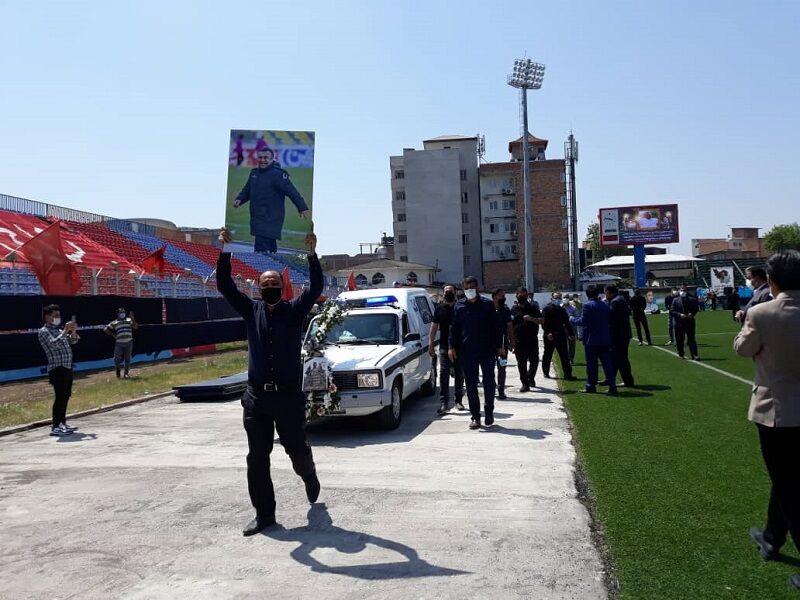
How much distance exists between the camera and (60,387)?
1062cm

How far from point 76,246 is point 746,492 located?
89.7 feet

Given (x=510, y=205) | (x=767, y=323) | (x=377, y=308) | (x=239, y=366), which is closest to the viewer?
(x=767, y=323)

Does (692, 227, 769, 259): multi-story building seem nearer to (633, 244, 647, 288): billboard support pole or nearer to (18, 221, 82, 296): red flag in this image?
(633, 244, 647, 288): billboard support pole

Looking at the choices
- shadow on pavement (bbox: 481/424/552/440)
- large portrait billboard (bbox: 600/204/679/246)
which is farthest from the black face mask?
large portrait billboard (bbox: 600/204/679/246)

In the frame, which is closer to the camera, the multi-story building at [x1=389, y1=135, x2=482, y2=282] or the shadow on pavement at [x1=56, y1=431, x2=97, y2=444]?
the shadow on pavement at [x1=56, y1=431, x2=97, y2=444]

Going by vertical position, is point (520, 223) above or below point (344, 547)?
above

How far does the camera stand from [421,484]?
22.9 feet

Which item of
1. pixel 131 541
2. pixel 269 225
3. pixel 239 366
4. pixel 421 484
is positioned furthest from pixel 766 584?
pixel 269 225

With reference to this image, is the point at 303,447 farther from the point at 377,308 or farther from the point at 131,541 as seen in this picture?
the point at 377,308

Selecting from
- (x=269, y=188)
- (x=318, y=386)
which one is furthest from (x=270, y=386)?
(x=269, y=188)

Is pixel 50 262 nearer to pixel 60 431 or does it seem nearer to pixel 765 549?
pixel 60 431

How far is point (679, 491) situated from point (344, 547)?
2.90 meters

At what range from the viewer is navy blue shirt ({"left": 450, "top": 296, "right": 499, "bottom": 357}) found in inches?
384

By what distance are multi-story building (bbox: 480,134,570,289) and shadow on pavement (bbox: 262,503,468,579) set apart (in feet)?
237
